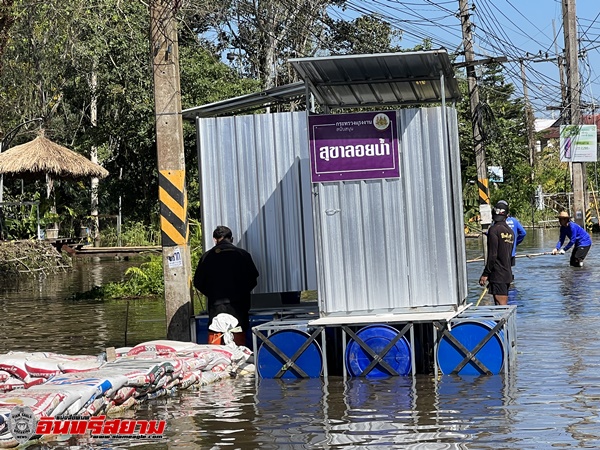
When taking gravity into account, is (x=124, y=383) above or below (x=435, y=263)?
below

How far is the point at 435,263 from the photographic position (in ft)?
40.3

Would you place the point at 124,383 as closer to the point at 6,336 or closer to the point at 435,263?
the point at 435,263

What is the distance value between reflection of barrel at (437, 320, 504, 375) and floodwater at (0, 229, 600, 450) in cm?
17

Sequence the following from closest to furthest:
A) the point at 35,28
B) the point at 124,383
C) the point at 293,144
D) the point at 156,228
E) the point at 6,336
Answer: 1. the point at 124,383
2. the point at 293,144
3. the point at 6,336
4. the point at 35,28
5. the point at 156,228

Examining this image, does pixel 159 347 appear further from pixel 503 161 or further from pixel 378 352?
pixel 503 161

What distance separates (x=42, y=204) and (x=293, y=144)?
2658cm

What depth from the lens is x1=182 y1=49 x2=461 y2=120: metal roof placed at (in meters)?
12.0

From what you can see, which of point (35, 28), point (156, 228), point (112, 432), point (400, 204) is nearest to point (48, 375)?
point (112, 432)

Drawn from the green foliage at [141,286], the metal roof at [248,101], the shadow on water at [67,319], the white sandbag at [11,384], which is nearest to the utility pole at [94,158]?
the shadow on water at [67,319]

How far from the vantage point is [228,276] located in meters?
13.7

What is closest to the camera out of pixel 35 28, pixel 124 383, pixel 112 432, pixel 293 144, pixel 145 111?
pixel 112 432
